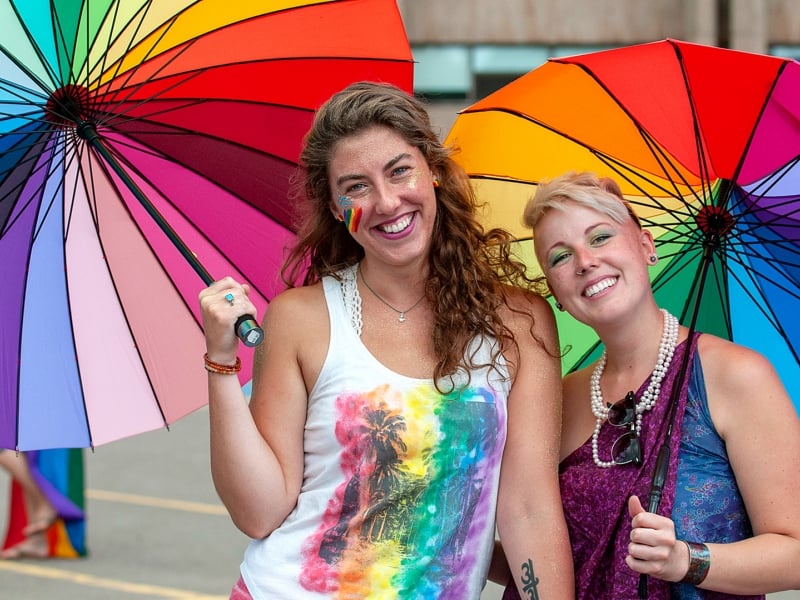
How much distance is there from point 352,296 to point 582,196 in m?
0.63

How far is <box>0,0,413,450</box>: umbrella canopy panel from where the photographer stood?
3131 millimetres

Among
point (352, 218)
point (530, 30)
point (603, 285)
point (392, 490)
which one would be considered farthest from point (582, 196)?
point (530, 30)

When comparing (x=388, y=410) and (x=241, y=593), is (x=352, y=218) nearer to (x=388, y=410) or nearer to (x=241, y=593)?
(x=388, y=410)

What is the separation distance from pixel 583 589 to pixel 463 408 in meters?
0.52

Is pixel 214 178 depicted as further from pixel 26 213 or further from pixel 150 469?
pixel 150 469

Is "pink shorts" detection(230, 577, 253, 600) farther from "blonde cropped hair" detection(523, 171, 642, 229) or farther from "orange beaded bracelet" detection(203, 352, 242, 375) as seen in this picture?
"blonde cropped hair" detection(523, 171, 642, 229)

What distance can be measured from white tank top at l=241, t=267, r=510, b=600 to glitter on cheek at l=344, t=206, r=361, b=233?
0.30 meters

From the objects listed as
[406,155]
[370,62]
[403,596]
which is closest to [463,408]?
[403,596]

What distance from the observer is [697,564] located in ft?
8.64

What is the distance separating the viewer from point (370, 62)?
3373 mm

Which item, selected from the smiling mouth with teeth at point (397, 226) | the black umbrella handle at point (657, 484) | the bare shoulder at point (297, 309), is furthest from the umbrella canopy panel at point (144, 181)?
the black umbrella handle at point (657, 484)

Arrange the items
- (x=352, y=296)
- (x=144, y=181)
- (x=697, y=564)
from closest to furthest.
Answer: (x=697, y=564) < (x=352, y=296) < (x=144, y=181)

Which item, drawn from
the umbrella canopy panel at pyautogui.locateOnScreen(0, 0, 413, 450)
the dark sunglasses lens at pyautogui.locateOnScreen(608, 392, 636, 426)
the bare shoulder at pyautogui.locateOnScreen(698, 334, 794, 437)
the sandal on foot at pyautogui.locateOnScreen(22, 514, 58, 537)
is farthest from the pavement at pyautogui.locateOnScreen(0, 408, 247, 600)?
the bare shoulder at pyautogui.locateOnScreen(698, 334, 794, 437)

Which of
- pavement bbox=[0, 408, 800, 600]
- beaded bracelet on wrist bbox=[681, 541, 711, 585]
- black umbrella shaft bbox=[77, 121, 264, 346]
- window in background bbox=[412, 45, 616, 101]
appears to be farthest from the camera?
window in background bbox=[412, 45, 616, 101]
